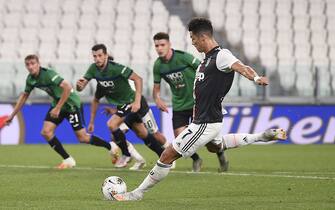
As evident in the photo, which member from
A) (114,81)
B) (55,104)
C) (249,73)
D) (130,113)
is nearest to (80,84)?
(114,81)

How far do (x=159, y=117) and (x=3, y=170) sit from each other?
345 inches

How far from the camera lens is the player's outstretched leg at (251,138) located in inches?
404

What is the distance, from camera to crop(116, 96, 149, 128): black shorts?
15172 millimetres

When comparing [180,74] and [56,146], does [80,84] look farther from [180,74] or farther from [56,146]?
[180,74]

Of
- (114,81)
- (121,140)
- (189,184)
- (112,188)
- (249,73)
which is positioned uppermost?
(249,73)

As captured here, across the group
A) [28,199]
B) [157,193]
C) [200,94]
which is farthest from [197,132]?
[28,199]

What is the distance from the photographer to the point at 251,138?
1134 centimetres

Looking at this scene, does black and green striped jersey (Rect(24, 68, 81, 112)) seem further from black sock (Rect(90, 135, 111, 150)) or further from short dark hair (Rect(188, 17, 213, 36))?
short dark hair (Rect(188, 17, 213, 36))

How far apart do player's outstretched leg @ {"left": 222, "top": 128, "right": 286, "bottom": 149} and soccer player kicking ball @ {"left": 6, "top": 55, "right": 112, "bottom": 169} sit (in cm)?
395

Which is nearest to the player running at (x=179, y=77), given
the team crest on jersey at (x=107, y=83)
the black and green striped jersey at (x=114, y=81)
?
the black and green striped jersey at (x=114, y=81)

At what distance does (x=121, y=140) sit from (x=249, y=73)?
265 inches

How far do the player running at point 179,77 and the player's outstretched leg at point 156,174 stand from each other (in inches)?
178

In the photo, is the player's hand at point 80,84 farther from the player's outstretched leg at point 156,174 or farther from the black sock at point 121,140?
the player's outstretched leg at point 156,174

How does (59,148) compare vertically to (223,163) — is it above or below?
below
